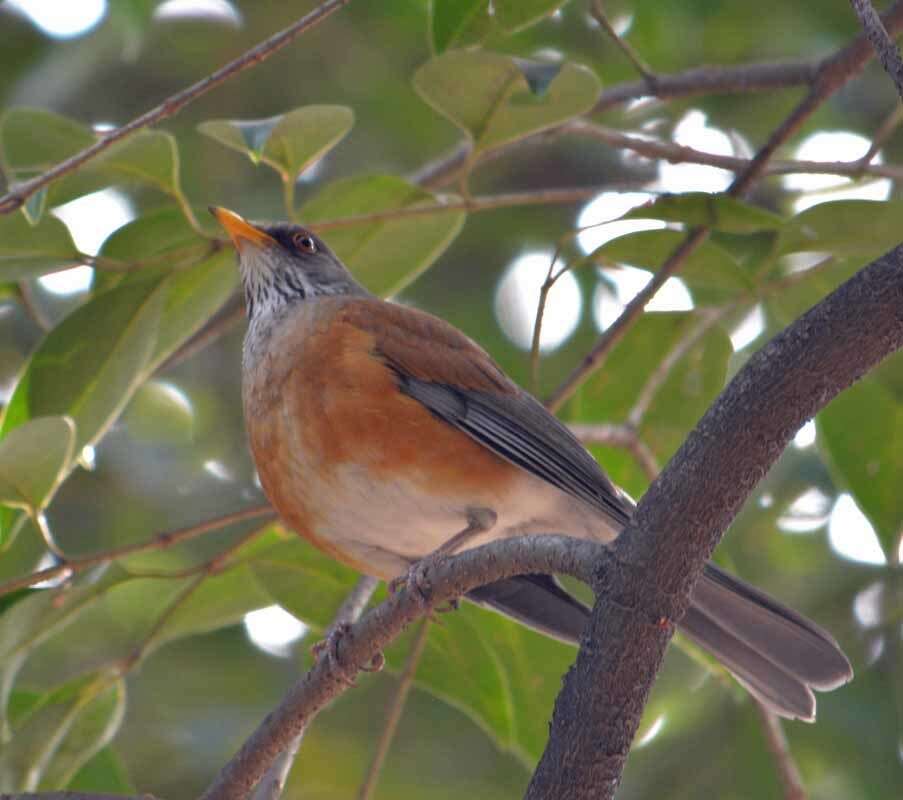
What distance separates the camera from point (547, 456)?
14.8 feet

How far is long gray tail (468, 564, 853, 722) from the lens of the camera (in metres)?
4.18

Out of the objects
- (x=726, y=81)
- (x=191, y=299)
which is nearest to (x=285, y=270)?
(x=191, y=299)

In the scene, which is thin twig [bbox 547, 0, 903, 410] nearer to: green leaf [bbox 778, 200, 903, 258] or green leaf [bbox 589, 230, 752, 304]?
green leaf [bbox 589, 230, 752, 304]

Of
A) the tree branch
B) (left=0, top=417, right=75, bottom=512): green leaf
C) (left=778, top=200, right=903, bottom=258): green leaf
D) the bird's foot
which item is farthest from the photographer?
(left=778, top=200, right=903, bottom=258): green leaf

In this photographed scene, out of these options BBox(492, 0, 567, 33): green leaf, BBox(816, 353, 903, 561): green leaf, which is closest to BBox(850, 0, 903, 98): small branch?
BBox(492, 0, 567, 33): green leaf

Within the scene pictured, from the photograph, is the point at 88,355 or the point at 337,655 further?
the point at 88,355

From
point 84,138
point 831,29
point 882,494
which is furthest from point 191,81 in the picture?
point 882,494

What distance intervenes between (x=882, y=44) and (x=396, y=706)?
253 centimetres

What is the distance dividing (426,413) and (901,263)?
2168mm

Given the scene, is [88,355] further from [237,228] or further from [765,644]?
[765,644]

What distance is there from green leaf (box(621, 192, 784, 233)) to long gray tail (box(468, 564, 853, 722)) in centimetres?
108

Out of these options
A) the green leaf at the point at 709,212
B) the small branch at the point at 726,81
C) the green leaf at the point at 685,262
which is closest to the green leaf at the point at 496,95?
the green leaf at the point at 709,212

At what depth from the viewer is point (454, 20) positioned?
13.7 feet

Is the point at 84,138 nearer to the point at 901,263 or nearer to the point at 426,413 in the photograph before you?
the point at 426,413
